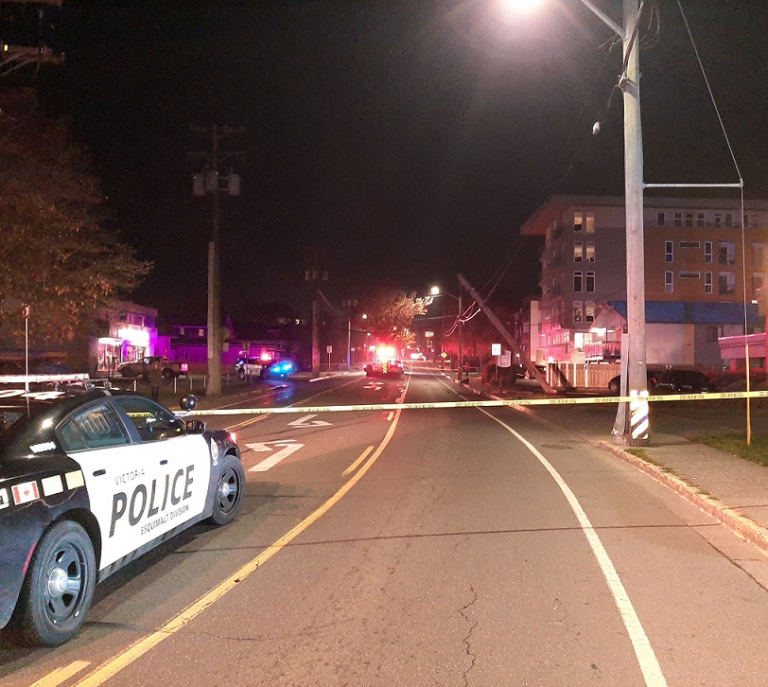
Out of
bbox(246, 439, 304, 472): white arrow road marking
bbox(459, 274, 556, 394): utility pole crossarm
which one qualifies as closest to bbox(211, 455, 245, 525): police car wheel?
bbox(246, 439, 304, 472): white arrow road marking

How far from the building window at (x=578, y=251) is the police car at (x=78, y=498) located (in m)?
59.2

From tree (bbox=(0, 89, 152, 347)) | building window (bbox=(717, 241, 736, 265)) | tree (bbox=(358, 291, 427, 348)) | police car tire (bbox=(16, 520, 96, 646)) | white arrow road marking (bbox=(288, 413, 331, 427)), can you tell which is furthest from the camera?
tree (bbox=(358, 291, 427, 348))

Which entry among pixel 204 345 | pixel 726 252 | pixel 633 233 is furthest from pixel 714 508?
pixel 204 345

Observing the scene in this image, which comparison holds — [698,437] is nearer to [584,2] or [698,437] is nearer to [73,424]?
[584,2]

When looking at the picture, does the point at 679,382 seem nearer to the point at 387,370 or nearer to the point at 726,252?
the point at 387,370

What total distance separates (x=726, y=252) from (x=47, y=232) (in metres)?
56.2

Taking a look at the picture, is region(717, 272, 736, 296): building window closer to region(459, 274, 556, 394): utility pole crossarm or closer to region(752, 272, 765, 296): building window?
region(752, 272, 765, 296): building window

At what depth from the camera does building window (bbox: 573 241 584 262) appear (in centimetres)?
6191

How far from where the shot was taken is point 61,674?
3996 mm

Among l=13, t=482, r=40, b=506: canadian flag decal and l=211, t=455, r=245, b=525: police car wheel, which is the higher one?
l=13, t=482, r=40, b=506: canadian flag decal

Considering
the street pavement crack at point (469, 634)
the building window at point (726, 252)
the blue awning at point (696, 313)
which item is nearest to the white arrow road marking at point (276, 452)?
the street pavement crack at point (469, 634)

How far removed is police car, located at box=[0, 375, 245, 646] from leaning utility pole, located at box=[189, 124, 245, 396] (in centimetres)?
2227

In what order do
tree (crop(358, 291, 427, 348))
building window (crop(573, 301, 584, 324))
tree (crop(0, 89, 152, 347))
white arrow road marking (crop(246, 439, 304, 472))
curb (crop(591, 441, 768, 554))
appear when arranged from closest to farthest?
1. curb (crop(591, 441, 768, 554))
2. white arrow road marking (crop(246, 439, 304, 472))
3. tree (crop(0, 89, 152, 347))
4. building window (crop(573, 301, 584, 324))
5. tree (crop(358, 291, 427, 348))

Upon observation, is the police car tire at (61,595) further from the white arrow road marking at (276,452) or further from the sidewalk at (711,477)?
the white arrow road marking at (276,452)
